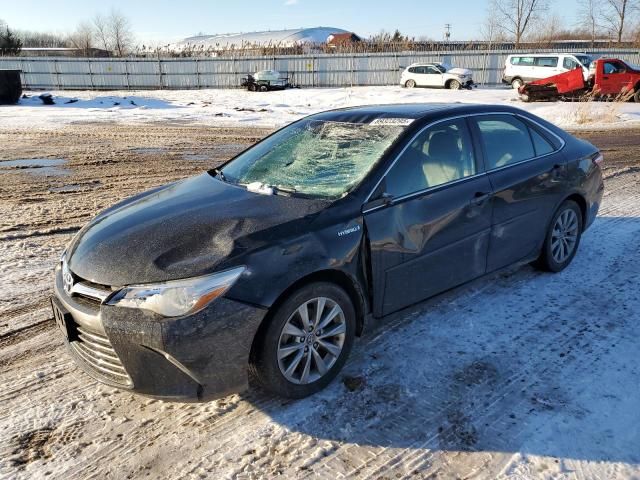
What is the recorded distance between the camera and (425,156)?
366 centimetres

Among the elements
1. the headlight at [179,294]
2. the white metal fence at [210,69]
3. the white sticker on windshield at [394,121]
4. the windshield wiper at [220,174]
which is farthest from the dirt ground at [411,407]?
the white metal fence at [210,69]

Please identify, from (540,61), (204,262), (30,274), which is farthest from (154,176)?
(540,61)

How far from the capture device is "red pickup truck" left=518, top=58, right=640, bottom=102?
21.7 m

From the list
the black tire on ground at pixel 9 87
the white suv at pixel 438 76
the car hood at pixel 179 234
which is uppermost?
the white suv at pixel 438 76

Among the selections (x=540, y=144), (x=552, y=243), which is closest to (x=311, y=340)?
(x=552, y=243)

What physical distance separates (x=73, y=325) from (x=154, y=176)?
6.69 m

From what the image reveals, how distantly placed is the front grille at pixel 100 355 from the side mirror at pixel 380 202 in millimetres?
1621

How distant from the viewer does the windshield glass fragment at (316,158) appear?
349cm

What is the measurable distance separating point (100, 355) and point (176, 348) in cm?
51

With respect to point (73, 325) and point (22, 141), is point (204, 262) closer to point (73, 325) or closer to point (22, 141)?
point (73, 325)

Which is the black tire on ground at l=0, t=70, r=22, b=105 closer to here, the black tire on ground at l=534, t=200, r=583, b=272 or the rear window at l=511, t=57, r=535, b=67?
the rear window at l=511, t=57, r=535, b=67

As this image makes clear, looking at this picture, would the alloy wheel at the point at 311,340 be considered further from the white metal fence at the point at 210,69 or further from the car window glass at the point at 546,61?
the white metal fence at the point at 210,69

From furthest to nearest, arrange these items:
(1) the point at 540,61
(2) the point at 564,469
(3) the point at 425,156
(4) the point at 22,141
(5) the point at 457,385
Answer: (1) the point at 540,61 → (4) the point at 22,141 → (3) the point at 425,156 → (5) the point at 457,385 → (2) the point at 564,469

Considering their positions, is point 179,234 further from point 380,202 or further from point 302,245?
point 380,202
